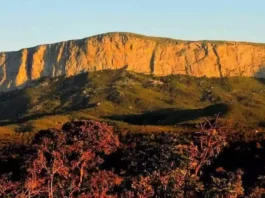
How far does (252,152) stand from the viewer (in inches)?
3935

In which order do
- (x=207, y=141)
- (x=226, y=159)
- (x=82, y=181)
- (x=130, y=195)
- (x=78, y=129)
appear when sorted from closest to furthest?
(x=130, y=195) → (x=207, y=141) → (x=82, y=181) → (x=78, y=129) → (x=226, y=159)

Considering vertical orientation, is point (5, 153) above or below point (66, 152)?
below

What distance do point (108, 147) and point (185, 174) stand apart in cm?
1557

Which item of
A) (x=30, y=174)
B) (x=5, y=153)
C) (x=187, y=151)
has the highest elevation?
(x=187, y=151)

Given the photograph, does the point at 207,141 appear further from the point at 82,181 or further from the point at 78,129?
the point at 78,129

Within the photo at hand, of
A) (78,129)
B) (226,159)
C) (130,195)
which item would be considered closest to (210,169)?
(226,159)

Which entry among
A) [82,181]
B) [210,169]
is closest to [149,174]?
[82,181]

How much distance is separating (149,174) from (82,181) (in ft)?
22.7

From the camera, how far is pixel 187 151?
168ft

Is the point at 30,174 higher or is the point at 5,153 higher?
the point at 30,174

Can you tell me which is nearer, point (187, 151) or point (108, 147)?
point (187, 151)

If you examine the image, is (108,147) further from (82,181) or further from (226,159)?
(226,159)

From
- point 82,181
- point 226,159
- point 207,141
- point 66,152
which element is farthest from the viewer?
point 226,159

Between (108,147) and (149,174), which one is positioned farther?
(108,147)
